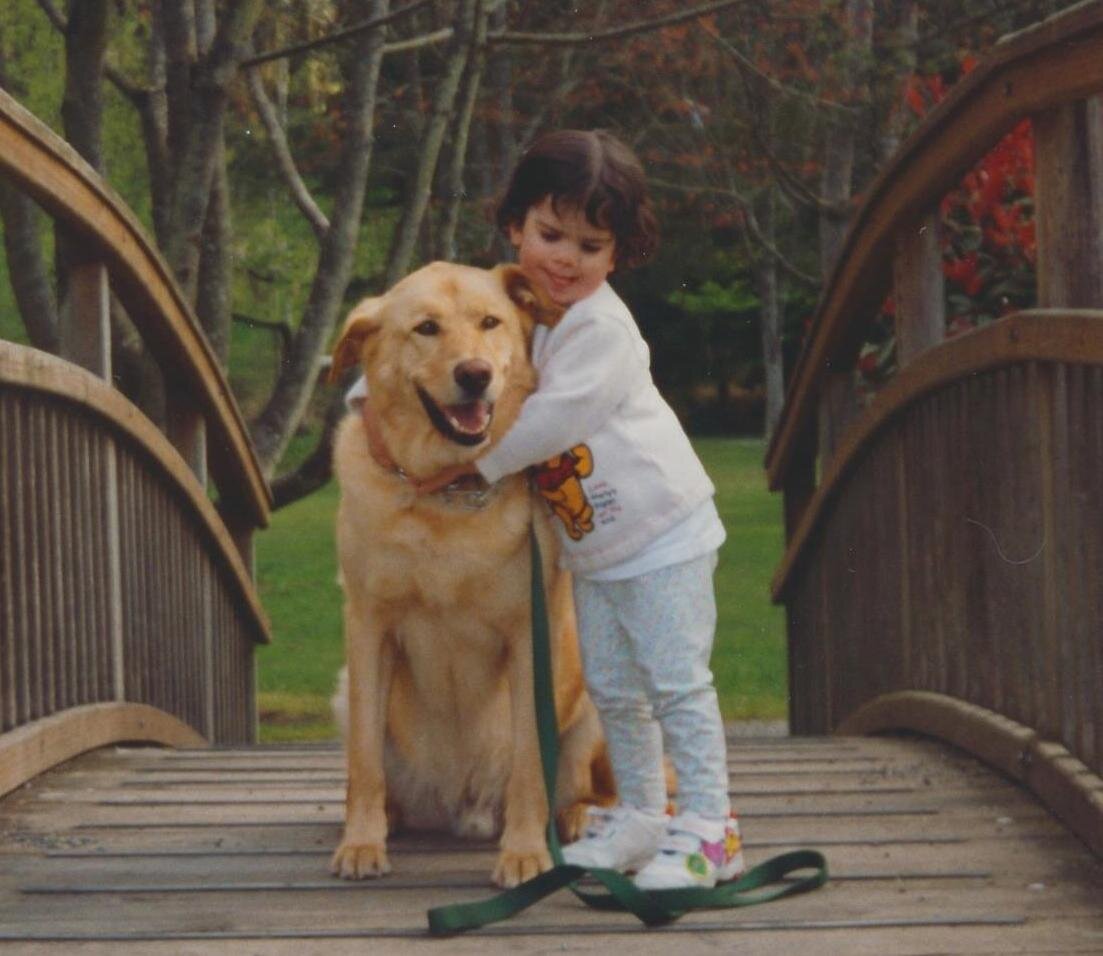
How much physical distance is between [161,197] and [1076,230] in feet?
14.4

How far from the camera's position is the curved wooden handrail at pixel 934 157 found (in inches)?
129

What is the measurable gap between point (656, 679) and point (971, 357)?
1.37 m

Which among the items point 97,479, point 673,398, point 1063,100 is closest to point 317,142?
point 97,479

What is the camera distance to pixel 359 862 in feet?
10.3

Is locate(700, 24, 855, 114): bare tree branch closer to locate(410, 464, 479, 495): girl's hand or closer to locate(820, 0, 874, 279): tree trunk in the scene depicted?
locate(820, 0, 874, 279): tree trunk

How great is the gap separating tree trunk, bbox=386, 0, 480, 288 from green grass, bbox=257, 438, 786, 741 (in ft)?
8.71

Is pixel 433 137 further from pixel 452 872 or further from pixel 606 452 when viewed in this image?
pixel 452 872

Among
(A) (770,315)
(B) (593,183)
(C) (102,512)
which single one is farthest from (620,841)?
(A) (770,315)

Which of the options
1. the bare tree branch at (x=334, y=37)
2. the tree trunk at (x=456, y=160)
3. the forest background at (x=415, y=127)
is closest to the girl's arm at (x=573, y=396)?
the forest background at (x=415, y=127)

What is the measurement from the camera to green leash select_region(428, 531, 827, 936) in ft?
9.10

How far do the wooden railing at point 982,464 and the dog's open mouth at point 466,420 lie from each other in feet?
3.45

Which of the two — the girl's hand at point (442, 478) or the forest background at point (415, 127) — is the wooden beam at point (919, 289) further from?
the girl's hand at point (442, 478)

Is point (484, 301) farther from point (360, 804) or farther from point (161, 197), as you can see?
point (161, 197)

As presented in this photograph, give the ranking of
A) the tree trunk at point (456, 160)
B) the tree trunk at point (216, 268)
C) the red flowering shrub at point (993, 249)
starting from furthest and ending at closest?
the red flowering shrub at point (993, 249) < the tree trunk at point (216, 268) < the tree trunk at point (456, 160)
